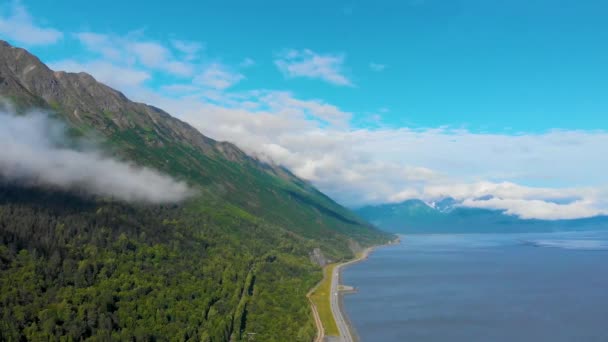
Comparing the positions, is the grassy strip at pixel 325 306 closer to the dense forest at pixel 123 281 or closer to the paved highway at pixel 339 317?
the paved highway at pixel 339 317

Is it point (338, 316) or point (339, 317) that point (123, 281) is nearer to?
point (339, 317)

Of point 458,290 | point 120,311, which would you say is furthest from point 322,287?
point 120,311

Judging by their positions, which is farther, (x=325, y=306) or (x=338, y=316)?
(x=325, y=306)

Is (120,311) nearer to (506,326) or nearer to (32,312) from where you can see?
(32,312)

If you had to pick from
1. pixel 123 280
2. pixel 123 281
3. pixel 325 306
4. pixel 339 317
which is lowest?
pixel 339 317

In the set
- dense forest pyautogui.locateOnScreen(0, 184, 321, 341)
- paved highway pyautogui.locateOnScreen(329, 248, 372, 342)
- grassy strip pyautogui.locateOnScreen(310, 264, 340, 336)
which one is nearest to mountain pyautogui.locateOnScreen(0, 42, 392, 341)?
dense forest pyautogui.locateOnScreen(0, 184, 321, 341)

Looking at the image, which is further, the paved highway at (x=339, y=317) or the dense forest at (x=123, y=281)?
the paved highway at (x=339, y=317)

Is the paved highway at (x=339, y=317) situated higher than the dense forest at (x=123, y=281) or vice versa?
the dense forest at (x=123, y=281)

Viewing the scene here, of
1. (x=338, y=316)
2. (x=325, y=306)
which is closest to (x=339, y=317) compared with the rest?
(x=338, y=316)

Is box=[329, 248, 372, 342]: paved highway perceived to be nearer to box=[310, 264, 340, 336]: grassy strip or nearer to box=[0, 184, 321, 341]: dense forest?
box=[310, 264, 340, 336]: grassy strip

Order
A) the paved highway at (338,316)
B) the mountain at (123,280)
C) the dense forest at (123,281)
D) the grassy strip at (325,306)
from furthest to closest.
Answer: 1. the grassy strip at (325,306)
2. the paved highway at (338,316)
3. the mountain at (123,280)
4. the dense forest at (123,281)

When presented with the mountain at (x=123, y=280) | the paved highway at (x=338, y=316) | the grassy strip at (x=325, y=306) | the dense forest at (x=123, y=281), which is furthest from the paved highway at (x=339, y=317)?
the dense forest at (x=123, y=281)
